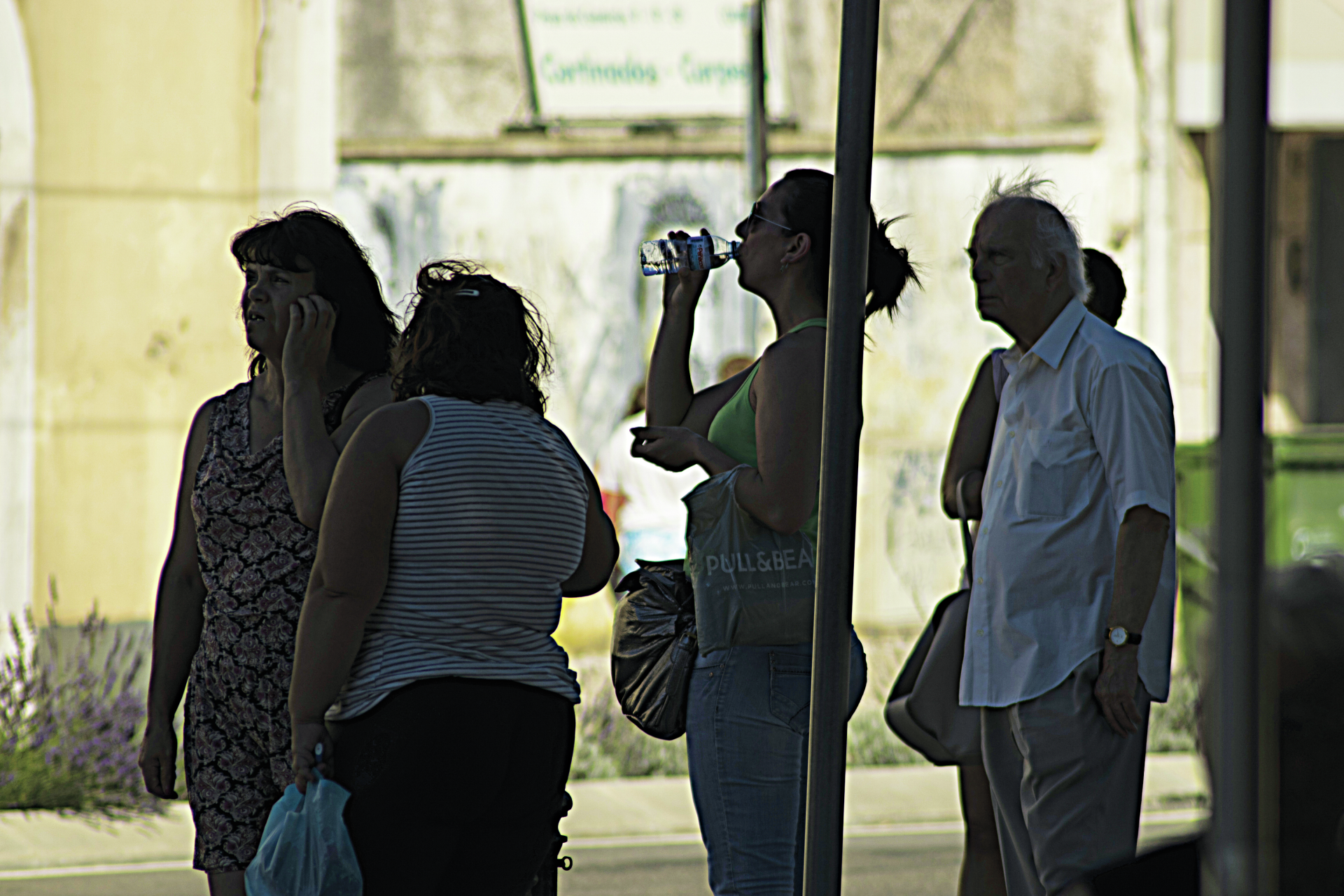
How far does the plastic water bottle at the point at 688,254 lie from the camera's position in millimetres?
2998

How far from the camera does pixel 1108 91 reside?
401 inches

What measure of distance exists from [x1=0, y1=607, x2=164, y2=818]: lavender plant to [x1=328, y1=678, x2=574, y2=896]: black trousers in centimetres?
390

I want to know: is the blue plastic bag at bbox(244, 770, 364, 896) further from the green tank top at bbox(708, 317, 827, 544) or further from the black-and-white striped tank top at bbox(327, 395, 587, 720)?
the green tank top at bbox(708, 317, 827, 544)

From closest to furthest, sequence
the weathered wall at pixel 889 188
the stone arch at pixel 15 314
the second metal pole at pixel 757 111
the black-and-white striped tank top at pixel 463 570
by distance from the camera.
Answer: the black-and-white striped tank top at pixel 463 570 < the second metal pole at pixel 757 111 < the stone arch at pixel 15 314 < the weathered wall at pixel 889 188

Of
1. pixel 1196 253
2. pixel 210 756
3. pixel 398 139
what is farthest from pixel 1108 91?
pixel 210 756

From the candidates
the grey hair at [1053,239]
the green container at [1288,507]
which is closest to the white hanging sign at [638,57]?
the green container at [1288,507]

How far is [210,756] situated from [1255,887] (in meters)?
→ 2.28

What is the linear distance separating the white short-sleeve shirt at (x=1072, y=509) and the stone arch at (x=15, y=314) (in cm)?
699

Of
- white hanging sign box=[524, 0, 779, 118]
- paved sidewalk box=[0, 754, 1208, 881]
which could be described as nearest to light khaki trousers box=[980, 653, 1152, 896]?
paved sidewalk box=[0, 754, 1208, 881]

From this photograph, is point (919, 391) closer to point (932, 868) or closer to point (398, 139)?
point (398, 139)

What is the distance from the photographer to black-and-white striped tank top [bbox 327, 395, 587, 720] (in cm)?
253

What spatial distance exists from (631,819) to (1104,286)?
3351mm

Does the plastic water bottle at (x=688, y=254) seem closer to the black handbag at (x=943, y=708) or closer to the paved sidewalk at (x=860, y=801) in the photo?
the black handbag at (x=943, y=708)

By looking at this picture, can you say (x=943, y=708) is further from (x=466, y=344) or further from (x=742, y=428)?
(x=466, y=344)
